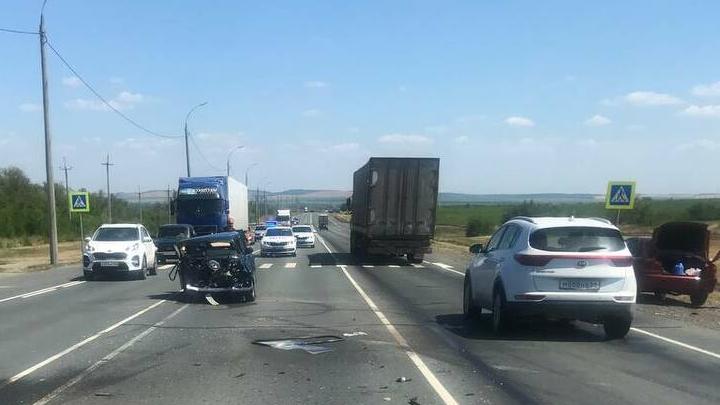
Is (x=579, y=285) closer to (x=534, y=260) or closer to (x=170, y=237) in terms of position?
(x=534, y=260)

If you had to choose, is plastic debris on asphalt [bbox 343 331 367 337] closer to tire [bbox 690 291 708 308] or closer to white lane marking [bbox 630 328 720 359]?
white lane marking [bbox 630 328 720 359]

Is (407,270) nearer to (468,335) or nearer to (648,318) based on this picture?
(648,318)

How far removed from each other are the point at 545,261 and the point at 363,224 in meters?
21.8

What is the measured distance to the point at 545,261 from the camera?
37.6 feet

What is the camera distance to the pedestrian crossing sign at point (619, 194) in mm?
21359

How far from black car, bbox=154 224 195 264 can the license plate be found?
2590cm

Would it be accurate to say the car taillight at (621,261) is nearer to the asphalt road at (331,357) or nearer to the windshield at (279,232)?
the asphalt road at (331,357)

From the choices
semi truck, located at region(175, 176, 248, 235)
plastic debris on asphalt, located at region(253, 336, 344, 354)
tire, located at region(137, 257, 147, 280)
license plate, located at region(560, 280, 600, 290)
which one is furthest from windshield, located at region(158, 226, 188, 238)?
license plate, located at region(560, 280, 600, 290)

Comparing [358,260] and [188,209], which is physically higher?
[188,209]

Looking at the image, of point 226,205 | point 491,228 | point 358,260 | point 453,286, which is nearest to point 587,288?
point 453,286

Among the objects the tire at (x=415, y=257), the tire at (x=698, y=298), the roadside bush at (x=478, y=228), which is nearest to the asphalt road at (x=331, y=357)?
the tire at (x=698, y=298)

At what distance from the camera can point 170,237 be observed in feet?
A: 117

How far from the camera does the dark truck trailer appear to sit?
1199 inches

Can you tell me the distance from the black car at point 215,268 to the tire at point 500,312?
6817mm
